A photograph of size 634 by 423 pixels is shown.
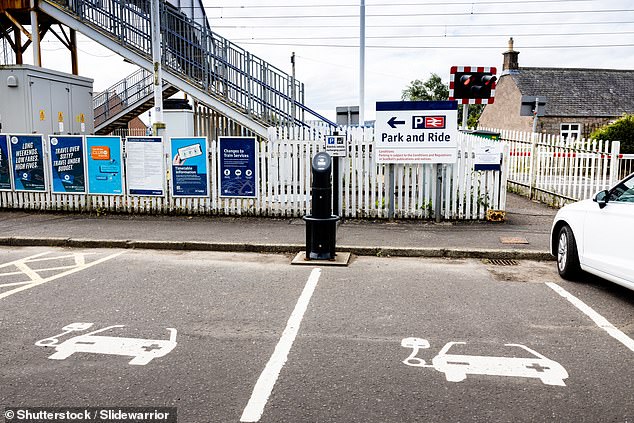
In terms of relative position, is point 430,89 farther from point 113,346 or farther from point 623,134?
point 113,346

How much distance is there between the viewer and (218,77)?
50.2 feet

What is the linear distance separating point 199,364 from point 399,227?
6.24 meters

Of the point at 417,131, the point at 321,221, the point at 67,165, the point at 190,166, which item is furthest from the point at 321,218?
the point at 67,165

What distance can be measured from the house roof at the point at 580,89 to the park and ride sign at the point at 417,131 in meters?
27.2

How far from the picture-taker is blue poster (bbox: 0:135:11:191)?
1161cm

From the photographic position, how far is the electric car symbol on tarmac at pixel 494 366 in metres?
4.04

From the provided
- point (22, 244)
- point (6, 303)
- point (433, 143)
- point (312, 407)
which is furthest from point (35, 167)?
point (312, 407)

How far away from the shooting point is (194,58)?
15500mm

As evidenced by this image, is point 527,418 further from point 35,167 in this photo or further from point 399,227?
point 35,167

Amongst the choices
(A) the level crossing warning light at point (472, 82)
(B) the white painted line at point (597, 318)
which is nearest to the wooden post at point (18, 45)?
(A) the level crossing warning light at point (472, 82)

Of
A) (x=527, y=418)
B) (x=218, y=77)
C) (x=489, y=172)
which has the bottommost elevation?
(x=527, y=418)

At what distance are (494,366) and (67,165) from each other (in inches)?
392

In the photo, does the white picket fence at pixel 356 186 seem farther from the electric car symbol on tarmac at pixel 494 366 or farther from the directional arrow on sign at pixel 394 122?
the electric car symbol on tarmac at pixel 494 366

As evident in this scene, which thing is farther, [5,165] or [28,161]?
[5,165]
